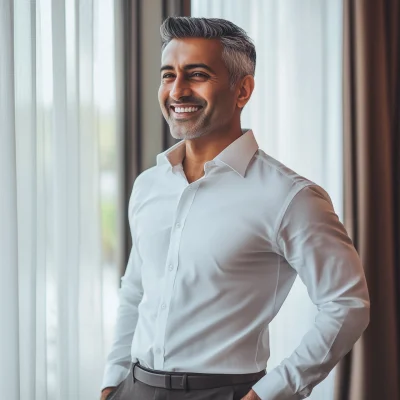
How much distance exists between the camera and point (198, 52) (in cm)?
167

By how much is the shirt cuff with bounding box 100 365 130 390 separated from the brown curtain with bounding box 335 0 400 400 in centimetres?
116

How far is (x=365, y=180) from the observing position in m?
2.71

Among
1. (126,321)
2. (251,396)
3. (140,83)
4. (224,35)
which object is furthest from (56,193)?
(251,396)

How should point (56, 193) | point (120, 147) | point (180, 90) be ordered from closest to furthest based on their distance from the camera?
point (180, 90), point (56, 193), point (120, 147)

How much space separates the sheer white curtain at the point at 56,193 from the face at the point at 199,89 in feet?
2.69

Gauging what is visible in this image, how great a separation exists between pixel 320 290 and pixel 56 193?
117 centimetres

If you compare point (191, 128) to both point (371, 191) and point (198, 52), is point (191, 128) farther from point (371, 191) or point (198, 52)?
point (371, 191)

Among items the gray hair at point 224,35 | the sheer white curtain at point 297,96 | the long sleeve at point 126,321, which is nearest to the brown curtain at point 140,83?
the sheer white curtain at point 297,96

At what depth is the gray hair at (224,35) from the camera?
1.67 meters

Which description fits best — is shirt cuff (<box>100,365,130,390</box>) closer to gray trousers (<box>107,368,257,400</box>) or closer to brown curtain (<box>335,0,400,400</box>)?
gray trousers (<box>107,368,257,400</box>)

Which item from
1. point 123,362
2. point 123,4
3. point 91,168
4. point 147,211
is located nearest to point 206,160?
point 147,211

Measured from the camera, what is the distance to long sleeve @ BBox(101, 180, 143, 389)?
1.90 metres

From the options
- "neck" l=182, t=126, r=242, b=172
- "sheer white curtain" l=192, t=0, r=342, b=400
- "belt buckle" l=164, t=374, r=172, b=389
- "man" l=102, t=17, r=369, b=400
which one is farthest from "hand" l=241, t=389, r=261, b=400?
"sheer white curtain" l=192, t=0, r=342, b=400

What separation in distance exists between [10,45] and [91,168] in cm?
52
